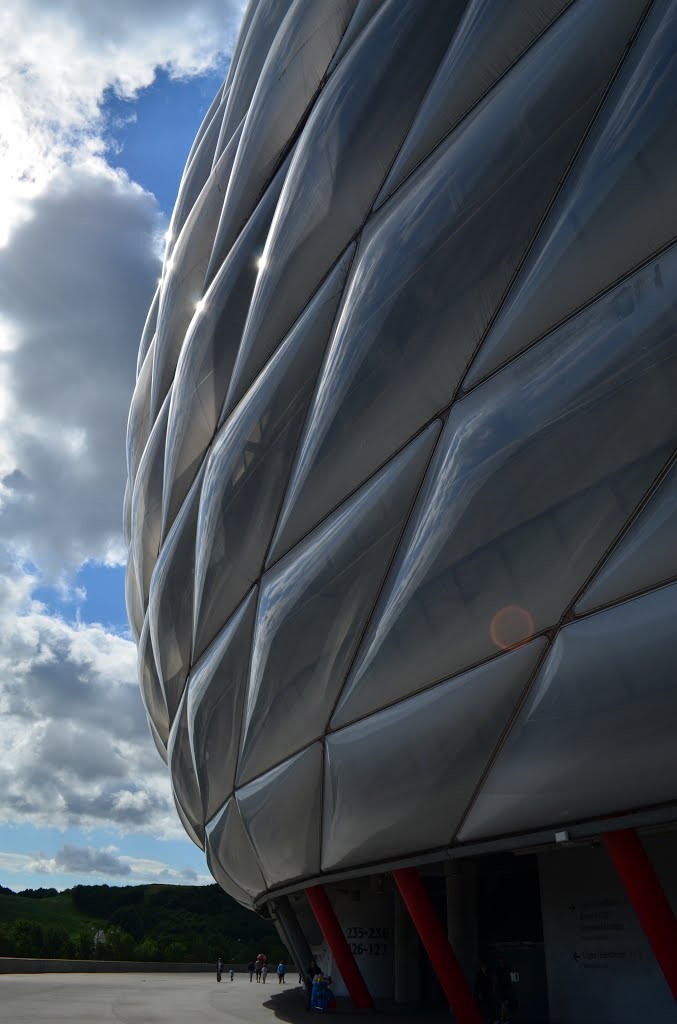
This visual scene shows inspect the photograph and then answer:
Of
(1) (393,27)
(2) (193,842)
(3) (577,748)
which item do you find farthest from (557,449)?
(2) (193,842)

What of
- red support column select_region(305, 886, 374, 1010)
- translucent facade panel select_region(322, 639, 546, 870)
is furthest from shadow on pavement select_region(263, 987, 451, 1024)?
translucent facade panel select_region(322, 639, 546, 870)

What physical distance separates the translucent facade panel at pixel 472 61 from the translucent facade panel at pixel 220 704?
20.6ft

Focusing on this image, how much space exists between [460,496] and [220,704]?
6.41m

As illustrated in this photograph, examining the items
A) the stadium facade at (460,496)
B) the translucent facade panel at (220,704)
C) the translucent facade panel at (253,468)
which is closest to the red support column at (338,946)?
the stadium facade at (460,496)

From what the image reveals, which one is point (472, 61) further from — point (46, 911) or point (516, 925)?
point (46, 911)

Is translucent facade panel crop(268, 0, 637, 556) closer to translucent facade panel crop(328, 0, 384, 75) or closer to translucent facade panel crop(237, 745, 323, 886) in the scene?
translucent facade panel crop(237, 745, 323, 886)

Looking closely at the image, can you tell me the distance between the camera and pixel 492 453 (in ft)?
25.1

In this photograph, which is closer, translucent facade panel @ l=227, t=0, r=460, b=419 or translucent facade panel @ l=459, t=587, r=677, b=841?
translucent facade panel @ l=459, t=587, r=677, b=841

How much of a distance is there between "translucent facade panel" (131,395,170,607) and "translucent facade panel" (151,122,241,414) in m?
1.08

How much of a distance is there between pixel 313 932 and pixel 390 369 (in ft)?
47.7

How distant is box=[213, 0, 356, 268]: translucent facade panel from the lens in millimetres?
12625

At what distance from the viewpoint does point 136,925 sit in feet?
214

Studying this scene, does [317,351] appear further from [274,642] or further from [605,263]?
[605,263]

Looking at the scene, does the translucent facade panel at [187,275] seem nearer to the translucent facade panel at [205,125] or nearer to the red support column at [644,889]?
the translucent facade panel at [205,125]
